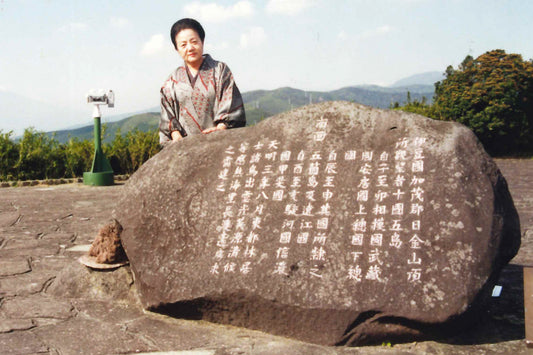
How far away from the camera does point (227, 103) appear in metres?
4.27

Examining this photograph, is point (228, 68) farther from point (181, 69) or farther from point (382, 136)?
point (382, 136)

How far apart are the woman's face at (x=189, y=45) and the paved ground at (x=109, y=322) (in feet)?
5.70

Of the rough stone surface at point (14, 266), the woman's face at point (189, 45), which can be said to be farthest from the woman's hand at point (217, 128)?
the rough stone surface at point (14, 266)

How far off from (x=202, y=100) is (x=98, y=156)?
6.19 m

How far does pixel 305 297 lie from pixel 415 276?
2.02ft

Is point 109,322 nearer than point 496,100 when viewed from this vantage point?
Yes

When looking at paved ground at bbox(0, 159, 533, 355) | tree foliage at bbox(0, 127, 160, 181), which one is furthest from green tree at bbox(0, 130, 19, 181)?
paved ground at bbox(0, 159, 533, 355)

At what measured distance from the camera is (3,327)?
330 centimetres

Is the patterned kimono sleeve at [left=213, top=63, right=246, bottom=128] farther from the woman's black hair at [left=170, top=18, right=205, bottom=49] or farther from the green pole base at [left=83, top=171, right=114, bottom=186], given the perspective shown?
the green pole base at [left=83, top=171, right=114, bottom=186]

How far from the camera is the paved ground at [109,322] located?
2.96 metres

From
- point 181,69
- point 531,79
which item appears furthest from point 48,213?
point 531,79

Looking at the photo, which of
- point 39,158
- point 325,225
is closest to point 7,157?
point 39,158

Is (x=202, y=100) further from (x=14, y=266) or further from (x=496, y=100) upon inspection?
(x=496, y=100)

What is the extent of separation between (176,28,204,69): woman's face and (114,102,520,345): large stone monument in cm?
76
